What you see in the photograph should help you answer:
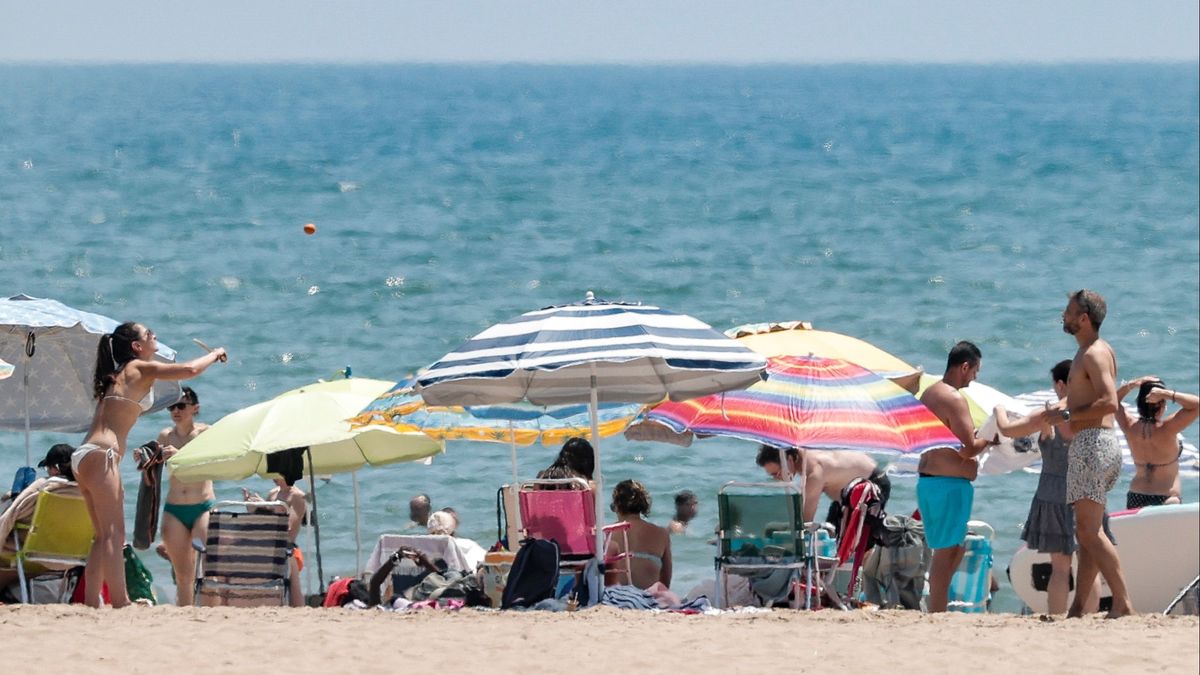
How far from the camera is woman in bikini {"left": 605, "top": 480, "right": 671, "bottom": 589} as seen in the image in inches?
338

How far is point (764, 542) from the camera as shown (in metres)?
8.10

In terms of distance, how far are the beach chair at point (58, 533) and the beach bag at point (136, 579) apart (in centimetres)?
55

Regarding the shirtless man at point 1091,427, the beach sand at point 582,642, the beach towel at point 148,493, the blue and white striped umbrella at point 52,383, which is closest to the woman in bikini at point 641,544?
the beach sand at point 582,642

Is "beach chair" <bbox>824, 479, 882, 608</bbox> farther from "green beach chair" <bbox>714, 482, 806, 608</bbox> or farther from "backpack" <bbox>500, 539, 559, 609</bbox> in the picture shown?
"backpack" <bbox>500, 539, 559, 609</bbox>

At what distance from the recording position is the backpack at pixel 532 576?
7.85 meters

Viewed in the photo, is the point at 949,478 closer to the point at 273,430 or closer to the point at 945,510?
the point at 945,510

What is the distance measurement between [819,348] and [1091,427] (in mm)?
2280

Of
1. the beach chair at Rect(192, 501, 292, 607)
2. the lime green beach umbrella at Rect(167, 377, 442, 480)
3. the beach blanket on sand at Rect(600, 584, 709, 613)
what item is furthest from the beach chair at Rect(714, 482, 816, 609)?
the beach chair at Rect(192, 501, 292, 607)

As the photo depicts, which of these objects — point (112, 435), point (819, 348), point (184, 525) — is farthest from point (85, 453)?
point (819, 348)

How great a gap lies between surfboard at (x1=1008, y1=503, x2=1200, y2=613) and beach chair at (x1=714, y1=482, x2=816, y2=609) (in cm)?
129

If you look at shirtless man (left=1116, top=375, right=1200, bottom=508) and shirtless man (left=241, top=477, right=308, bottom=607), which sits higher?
shirtless man (left=1116, top=375, right=1200, bottom=508)

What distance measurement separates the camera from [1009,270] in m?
26.7

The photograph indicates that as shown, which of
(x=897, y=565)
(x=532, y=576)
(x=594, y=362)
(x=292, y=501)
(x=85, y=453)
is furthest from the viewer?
(x=292, y=501)

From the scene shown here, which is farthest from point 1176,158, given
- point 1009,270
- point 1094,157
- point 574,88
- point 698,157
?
point 574,88
